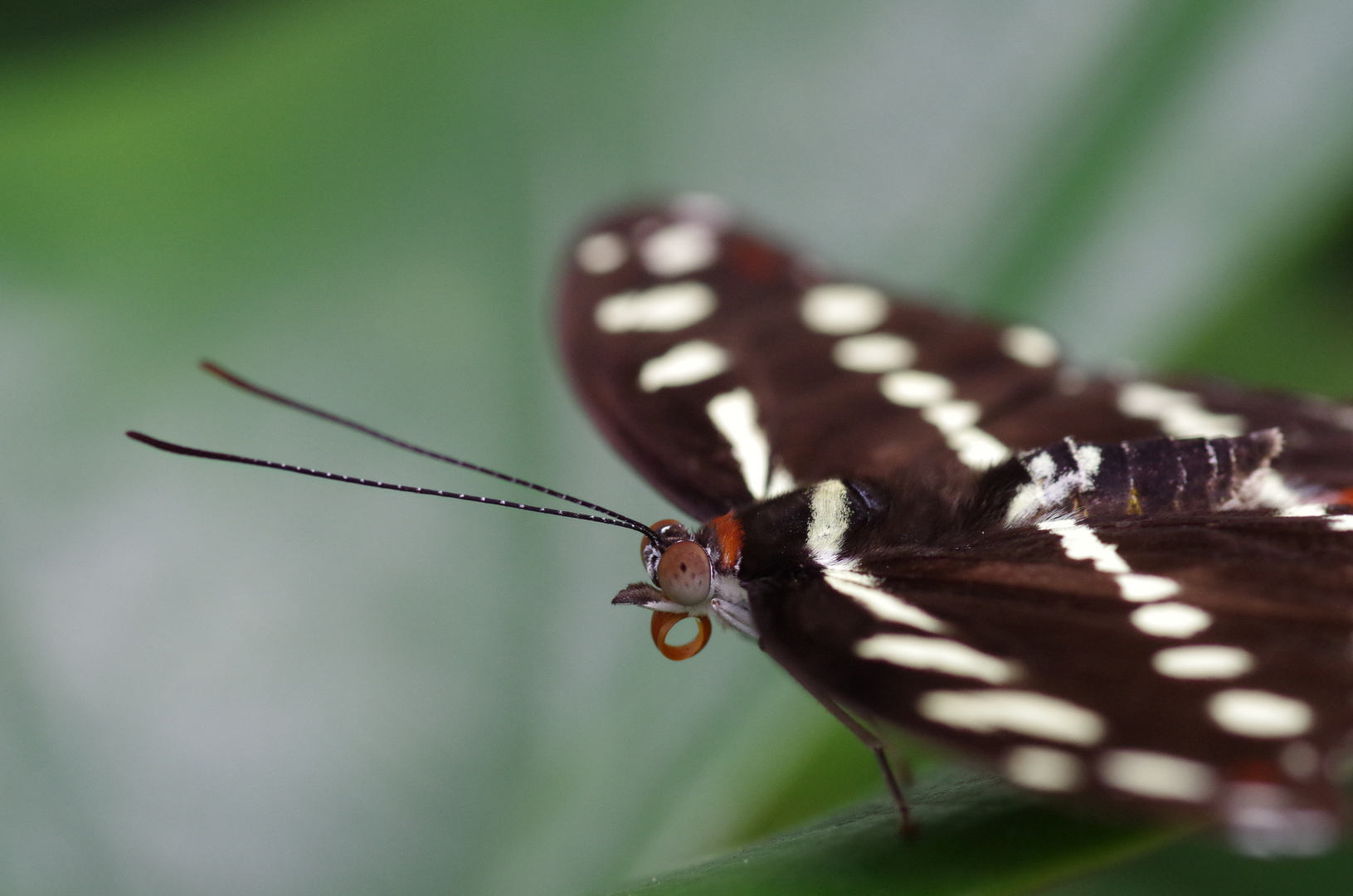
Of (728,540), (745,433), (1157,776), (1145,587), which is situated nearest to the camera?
(1157,776)

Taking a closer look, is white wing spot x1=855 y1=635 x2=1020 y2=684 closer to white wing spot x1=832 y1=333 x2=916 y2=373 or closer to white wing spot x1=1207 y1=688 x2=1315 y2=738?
white wing spot x1=1207 y1=688 x2=1315 y2=738

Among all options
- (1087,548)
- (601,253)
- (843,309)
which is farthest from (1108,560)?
(601,253)

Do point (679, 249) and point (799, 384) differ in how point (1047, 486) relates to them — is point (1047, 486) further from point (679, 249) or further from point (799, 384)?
point (679, 249)

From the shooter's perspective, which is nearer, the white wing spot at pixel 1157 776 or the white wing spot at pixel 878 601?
the white wing spot at pixel 1157 776

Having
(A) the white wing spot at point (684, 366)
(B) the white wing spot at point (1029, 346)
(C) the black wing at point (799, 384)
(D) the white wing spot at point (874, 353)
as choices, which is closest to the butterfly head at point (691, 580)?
(C) the black wing at point (799, 384)

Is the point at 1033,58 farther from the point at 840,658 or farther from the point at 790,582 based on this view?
the point at 840,658

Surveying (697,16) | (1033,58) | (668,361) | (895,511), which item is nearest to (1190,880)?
(895,511)

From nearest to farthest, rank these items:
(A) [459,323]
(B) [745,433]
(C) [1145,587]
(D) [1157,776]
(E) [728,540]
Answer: (D) [1157,776], (C) [1145,587], (E) [728,540], (B) [745,433], (A) [459,323]

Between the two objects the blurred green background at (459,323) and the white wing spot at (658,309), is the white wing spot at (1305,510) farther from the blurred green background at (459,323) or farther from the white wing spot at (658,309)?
the white wing spot at (658,309)
